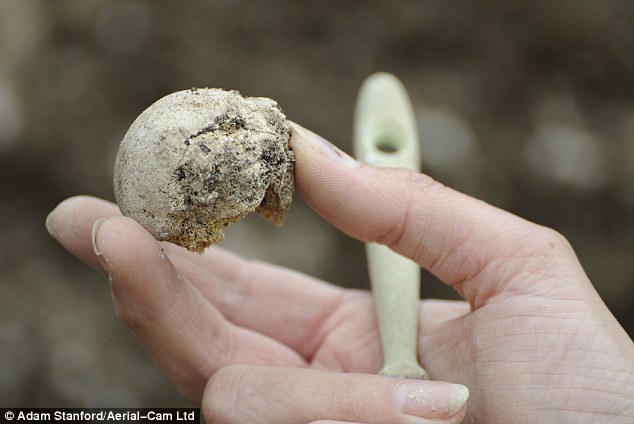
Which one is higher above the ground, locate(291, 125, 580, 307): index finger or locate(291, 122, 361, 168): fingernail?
locate(291, 122, 361, 168): fingernail

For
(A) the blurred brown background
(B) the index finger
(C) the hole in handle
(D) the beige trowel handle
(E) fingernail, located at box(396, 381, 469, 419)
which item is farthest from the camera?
(A) the blurred brown background

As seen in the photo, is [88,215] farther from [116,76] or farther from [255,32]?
[255,32]

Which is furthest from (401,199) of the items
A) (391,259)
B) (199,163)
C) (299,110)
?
(299,110)

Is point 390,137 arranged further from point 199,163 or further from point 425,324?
point 199,163

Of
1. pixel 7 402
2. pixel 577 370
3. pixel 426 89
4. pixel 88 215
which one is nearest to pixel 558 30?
pixel 426 89

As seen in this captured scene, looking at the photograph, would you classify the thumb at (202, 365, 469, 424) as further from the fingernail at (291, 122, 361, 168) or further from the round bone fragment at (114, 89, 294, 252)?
the fingernail at (291, 122, 361, 168)

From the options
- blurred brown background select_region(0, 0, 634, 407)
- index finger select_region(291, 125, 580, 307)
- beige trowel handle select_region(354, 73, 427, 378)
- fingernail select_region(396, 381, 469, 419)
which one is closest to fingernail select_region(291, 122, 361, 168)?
index finger select_region(291, 125, 580, 307)
